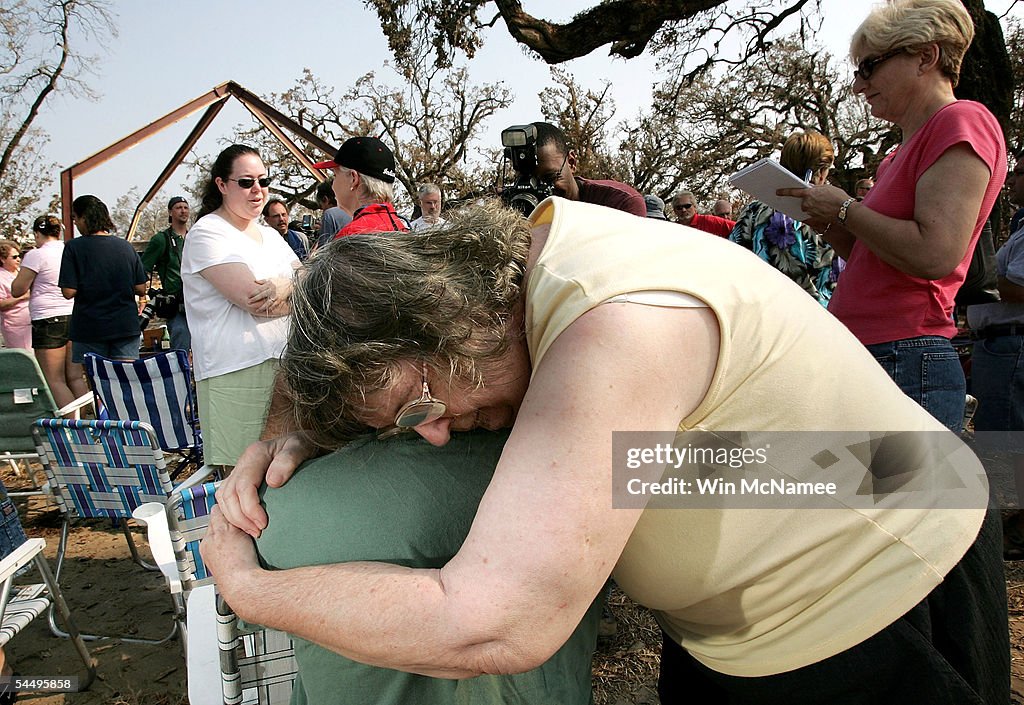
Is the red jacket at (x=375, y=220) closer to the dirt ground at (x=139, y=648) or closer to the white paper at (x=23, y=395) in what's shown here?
the dirt ground at (x=139, y=648)

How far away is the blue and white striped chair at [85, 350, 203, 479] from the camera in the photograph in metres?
4.09

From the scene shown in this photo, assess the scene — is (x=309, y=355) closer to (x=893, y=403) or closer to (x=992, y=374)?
(x=893, y=403)

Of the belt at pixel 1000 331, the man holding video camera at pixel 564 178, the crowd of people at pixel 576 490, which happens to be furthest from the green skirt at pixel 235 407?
the belt at pixel 1000 331

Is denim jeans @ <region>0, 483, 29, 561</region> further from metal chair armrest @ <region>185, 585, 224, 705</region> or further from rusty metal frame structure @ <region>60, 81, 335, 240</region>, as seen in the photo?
rusty metal frame structure @ <region>60, 81, 335, 240</region>

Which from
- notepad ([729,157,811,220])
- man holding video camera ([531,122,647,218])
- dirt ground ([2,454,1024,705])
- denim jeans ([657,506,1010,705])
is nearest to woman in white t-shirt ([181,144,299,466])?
dirt ground ([2,454,1024,705])

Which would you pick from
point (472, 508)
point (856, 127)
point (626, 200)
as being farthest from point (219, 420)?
point (856, 127)

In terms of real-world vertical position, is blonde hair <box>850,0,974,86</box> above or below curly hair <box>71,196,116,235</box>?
below

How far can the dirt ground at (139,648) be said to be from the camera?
2.67m

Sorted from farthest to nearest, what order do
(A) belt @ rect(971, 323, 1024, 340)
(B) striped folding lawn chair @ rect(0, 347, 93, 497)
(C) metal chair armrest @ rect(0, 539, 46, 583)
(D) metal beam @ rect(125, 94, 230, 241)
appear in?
(D) metal beam @ rect(125, 94, 230, 241) < (B) striped folding lawn chair @ rect(0, 347, 93, 497) < (A) belt @ rect(971, 323, 1024, 340) < (C) metal chair armrest @ rect(0, 539, 46, 583)

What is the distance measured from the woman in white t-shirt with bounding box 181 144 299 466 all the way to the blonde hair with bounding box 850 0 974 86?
254cm

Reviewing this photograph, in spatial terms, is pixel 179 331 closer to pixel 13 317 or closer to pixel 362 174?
pixel 13 317

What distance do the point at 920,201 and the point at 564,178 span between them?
6.33 ft

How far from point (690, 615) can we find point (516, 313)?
612mm

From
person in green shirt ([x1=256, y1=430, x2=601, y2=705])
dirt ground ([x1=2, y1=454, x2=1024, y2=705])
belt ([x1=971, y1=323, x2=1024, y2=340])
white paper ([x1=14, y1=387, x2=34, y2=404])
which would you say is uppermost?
person in green shirt ([x1=256, y1=430, x2=601, y2=705])
